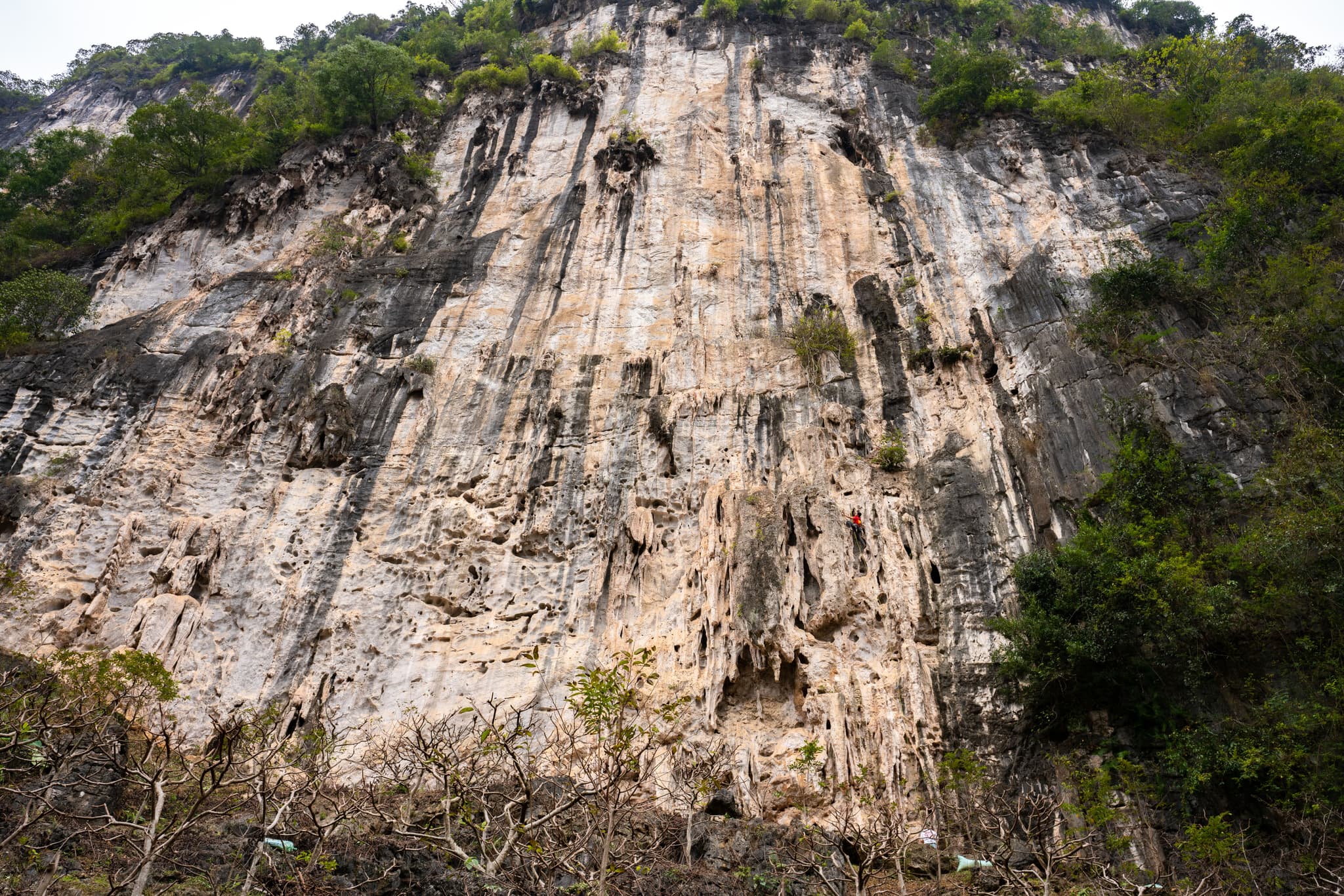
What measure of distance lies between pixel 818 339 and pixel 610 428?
20.5ft

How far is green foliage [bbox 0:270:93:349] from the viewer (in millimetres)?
23250

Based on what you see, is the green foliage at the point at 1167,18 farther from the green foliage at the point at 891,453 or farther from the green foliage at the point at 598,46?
the green foliage at the point at 891,453

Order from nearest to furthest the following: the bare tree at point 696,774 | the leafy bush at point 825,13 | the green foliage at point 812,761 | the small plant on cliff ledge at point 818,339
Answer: the bare tree at point 696,774 → the green foliage at point 812,761 → the small plant on cliff ledge at point 818,339 → the leafy bush at point 825,13

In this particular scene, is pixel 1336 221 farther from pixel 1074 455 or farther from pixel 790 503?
pixel 790 503

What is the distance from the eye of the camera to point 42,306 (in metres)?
23.6

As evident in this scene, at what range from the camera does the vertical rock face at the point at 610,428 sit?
663 inches

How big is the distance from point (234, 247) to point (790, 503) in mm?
20215

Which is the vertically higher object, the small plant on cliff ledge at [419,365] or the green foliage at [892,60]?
the green foliage at [892,60]

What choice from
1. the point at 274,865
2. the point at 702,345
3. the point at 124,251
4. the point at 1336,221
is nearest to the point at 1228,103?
the point at 1336,221

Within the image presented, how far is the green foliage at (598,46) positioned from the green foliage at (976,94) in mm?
12845

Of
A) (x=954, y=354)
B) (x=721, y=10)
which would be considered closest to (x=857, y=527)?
(x=954, y=354)

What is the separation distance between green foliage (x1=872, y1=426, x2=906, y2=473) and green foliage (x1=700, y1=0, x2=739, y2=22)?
73.0ft

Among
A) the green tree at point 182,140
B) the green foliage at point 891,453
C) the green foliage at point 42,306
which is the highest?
the green tree at point 182,140

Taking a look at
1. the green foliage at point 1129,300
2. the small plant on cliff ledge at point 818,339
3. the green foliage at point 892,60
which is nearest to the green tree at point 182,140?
the small plant on cliff ledge at point 818,339
